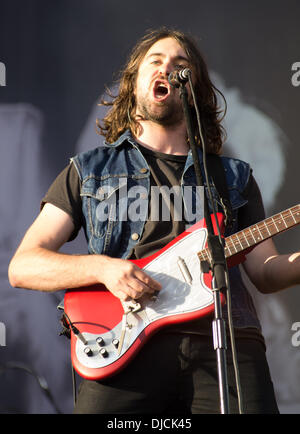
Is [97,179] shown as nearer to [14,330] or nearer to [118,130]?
[118,130]

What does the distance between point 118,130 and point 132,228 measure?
68 centimetres

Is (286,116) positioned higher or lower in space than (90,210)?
higher

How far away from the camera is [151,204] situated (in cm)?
237

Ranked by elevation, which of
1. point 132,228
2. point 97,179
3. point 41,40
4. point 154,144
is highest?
point 41,40

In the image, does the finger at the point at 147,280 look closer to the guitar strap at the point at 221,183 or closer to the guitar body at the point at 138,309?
the guitar body at the point at 138,309

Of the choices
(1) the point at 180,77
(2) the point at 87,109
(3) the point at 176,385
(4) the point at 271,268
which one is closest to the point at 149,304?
(3) the point at 176,385

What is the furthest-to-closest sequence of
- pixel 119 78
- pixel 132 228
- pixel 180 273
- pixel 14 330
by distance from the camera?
pixel 119 78
pixel 14 330
pixel 132 228
pixel 180 273

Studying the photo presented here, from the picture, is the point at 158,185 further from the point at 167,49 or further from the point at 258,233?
the point at 167,49

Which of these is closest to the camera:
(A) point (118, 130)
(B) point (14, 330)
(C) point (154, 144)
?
(C) point (154, 144)

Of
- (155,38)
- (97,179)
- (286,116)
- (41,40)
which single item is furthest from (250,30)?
Answer: (97,179)

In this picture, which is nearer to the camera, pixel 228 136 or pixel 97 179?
pixel 97 179

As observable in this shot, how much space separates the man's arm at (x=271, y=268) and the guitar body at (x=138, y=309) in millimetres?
363

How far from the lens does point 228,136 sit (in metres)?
3.44

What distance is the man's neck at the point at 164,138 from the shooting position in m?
2.60
